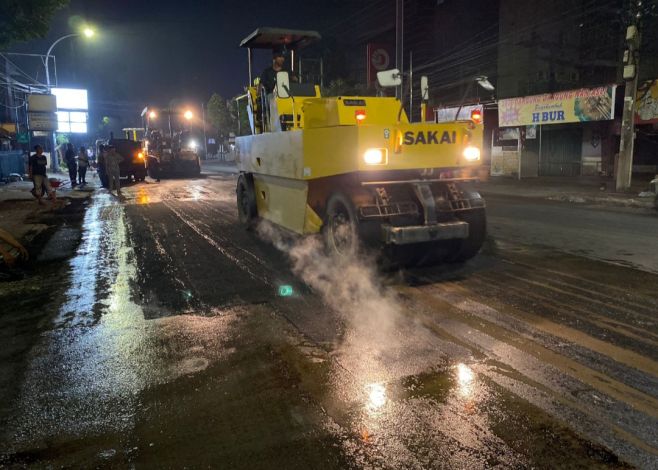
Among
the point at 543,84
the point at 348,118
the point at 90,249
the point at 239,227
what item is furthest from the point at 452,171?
the point at 543,84

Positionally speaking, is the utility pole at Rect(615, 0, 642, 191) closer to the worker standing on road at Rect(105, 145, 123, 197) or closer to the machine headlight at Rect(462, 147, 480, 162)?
the machine headlight at Rect(462, 147, 480, 162)

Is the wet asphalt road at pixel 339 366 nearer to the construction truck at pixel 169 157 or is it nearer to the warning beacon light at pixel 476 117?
the warning beacon light at pixel 476 117

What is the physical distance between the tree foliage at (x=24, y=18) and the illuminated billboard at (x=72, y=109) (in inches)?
1119

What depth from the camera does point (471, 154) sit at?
6.70m

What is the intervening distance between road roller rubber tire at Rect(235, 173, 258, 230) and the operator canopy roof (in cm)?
251

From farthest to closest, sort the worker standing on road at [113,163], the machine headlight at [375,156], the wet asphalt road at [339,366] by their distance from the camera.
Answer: the worker standing on road at [113,163]
the machine headlight at [375,156]
the wet asphalt road at [339,366]

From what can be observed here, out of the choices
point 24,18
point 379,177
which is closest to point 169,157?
point 24,18

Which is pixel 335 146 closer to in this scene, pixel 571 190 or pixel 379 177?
pixel 379 177

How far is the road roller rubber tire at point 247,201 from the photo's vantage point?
9.91m

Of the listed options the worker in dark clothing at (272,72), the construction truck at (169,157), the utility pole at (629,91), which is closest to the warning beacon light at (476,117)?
the worker in dark clothing at (272,72)

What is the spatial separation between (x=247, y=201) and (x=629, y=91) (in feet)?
43.1

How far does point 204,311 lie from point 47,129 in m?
30.4

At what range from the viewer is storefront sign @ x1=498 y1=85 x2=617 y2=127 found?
62.6ft

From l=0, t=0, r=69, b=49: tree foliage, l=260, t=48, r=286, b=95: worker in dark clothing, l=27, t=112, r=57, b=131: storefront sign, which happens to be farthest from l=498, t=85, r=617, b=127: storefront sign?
l=27, t=112, r=57, b=131: storefront sign
